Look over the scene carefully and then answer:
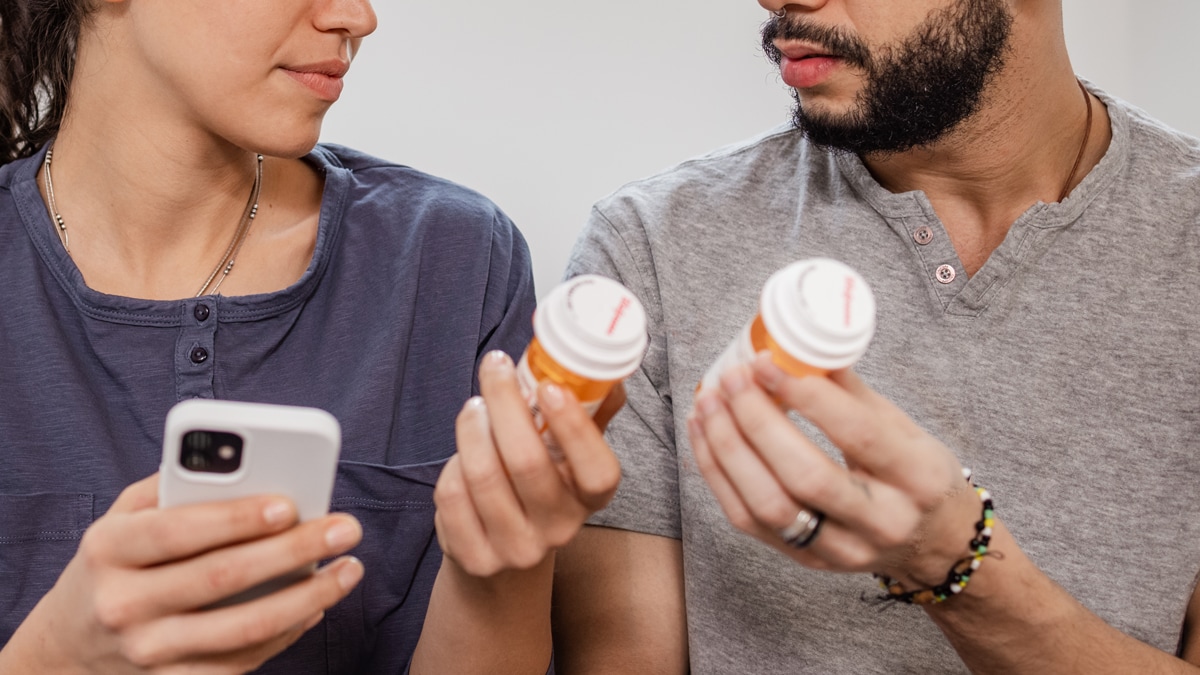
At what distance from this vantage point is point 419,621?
1.24m

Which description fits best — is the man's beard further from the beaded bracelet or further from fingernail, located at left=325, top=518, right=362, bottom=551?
fingernail, located at left=325, top=518, right=362, bottom=551

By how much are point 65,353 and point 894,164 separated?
39.8 inches

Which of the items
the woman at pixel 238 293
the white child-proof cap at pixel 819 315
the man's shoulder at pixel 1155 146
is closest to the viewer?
the white child-proof cap at pixel 819 315

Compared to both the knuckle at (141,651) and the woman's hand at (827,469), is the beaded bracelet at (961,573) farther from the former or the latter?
the knuckle at (141,651)

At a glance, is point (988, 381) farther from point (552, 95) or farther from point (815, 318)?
point (552, 95)

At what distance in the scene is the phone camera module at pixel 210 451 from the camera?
0.72 m

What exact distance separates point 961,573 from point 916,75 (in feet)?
2.16

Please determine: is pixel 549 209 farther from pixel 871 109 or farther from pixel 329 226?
pixel 871 109

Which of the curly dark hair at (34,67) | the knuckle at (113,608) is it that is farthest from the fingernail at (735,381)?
the curly dark hair at (34,67)

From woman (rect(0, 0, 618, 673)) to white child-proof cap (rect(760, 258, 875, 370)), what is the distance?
0.44 m

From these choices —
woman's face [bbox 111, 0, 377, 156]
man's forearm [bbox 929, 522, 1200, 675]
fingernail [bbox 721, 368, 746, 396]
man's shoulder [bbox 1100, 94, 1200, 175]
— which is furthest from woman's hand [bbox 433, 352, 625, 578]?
man's shoulder [bbox 1100, 94, 1200, 175]

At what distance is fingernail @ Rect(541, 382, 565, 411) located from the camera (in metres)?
0.74

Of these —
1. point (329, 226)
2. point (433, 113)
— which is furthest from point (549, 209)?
point (329, 226)

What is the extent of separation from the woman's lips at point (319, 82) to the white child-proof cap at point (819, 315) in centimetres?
70
